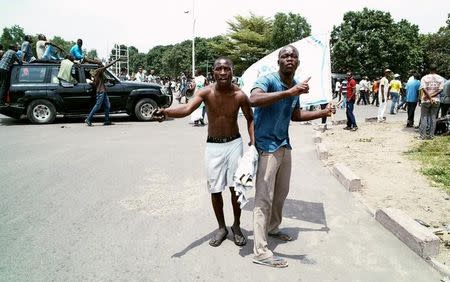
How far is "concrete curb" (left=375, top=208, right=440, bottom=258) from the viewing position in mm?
3602

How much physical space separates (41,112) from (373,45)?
4303cm

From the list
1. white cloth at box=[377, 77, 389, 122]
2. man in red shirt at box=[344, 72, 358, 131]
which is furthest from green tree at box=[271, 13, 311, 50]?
man in red shirt at box=[344, 72, 358, 131]

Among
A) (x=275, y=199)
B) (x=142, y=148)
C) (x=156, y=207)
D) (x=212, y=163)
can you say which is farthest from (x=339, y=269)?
(x=142, y=148)

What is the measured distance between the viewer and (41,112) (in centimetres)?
1255

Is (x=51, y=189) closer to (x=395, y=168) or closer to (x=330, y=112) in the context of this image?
(x=330, y=112)

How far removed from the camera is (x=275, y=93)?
3213 mm

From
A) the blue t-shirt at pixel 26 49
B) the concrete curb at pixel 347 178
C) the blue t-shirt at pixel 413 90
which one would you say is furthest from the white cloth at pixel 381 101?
the blue t-shirt at pixel 26 49

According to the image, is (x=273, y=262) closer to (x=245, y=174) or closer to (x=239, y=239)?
(x=239, y=239)

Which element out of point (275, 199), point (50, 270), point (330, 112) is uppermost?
point (330, 112)

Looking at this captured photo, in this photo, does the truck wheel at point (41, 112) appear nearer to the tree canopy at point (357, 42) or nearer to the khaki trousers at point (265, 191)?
the khaki trousers at point (265, 191)

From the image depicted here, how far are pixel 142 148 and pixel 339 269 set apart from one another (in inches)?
242

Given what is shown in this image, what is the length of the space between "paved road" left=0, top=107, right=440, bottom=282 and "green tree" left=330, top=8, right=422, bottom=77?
143 feet

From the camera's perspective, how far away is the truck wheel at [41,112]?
1236cm

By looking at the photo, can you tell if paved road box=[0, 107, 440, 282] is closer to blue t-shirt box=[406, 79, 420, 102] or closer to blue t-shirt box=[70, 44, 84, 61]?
blue t-shirt box=[406, 79, 420, 102]
